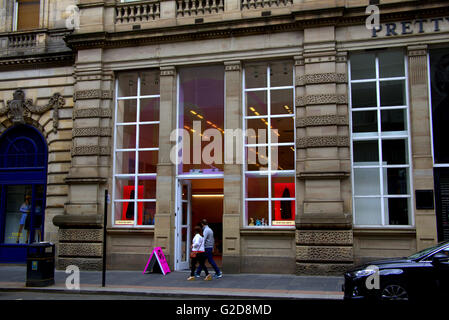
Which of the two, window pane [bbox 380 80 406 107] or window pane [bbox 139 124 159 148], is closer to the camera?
window pane [bbox 380 80 406 107]

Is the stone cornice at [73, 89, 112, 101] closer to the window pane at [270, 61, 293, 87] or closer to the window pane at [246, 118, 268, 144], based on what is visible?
the window pane at [246, 118, 268, 144]

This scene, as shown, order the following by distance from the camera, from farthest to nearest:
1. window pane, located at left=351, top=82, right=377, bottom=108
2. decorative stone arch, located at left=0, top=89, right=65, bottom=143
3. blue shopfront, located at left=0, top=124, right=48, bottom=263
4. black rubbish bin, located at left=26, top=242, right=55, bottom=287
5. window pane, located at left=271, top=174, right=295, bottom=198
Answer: blue shopfront, located at left=0, top=124, right=48, bottom=263 → decorative stone arch, located at left=0, top=89, right=65, bottom=143 → window pane, located at left=271, top=174, right=295, bottom=198 → window pane, located at left=351, top=82, right=377, bottom=108 → black rubbish bin, located at left=26, top=242, right=55, bottom=287

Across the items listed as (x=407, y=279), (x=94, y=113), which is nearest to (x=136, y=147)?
(x=94, y=113)

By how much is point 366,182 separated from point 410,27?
5.10m

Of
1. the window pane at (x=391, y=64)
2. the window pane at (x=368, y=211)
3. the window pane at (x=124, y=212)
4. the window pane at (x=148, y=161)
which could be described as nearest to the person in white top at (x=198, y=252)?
the window pane at (x=124, y=212)

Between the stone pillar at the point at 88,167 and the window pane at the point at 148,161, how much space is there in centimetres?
114

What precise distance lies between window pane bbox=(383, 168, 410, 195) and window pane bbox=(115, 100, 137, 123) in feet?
30.2

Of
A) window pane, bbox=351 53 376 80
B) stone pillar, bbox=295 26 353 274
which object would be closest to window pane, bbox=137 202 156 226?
stone pillar, bbox=295 26 353 274

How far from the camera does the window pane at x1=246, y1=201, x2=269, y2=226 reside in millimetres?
16203

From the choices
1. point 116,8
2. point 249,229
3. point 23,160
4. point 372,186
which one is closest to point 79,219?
point 23,160

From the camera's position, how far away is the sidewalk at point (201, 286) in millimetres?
12062

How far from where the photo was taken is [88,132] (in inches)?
699

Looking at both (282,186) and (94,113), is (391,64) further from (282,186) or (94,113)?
(94,113)

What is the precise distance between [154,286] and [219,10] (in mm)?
9796
